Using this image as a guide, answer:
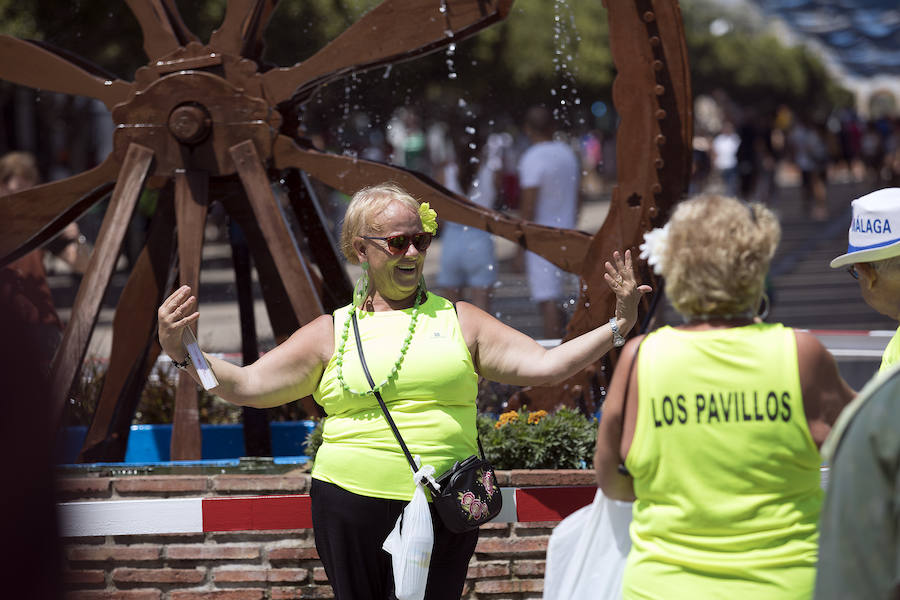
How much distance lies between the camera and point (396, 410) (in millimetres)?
3094

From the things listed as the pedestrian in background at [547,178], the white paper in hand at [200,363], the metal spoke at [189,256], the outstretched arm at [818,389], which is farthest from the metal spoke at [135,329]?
the outstretched arm at [818,389]

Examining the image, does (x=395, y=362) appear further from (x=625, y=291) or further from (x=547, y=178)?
(x=547, y=178)

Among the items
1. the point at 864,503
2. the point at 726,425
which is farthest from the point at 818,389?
the point at 864,503

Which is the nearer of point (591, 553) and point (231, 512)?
point (591, 553)

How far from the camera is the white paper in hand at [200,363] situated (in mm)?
3156

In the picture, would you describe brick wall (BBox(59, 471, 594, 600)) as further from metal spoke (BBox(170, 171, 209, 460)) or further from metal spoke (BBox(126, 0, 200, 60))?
metal spoke (BBox(126, 0, 200, 60))

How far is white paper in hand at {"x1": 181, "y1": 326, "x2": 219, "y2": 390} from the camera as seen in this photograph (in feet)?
10.4

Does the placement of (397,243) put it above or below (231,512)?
above

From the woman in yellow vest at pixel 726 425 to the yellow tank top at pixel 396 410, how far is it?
0.73 meters

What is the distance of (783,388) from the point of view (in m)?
2.40

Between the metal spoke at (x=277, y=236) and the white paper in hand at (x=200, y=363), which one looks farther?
the metal spoke at (x=277, y=236)

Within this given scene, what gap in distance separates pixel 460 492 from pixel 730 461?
0.86 metres

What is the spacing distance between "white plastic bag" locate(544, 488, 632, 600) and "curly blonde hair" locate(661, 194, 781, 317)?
501 millimetres

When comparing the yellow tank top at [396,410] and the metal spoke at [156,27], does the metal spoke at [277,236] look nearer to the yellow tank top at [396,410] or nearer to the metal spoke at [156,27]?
the metal spoke at [156,27]
